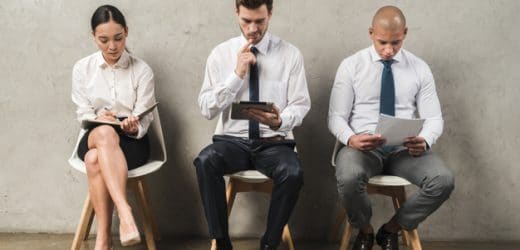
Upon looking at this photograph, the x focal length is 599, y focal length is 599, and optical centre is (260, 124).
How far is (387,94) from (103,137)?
1398mm

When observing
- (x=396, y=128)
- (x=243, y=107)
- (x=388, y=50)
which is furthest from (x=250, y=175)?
(x=388, y=50)

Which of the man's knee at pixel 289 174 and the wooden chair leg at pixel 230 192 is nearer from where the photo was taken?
the man's knee at pixel 289 174

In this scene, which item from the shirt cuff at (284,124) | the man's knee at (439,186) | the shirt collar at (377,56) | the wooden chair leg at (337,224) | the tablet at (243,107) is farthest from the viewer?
the wooden chair leg at (337,224)

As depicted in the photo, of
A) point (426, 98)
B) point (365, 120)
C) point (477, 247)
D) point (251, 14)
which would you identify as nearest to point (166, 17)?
point (251, 14)

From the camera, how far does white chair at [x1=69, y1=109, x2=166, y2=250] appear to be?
9.62 feet

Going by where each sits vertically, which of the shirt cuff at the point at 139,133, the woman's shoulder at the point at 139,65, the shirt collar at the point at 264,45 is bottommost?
the shirt cuff at the point at 139,133

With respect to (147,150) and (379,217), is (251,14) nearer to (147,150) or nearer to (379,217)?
(147,150)

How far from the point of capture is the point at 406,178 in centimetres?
283

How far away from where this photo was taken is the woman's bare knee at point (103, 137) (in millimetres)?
2779

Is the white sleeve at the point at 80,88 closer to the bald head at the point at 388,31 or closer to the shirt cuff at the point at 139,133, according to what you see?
the shirt cuff at the point at 139,133

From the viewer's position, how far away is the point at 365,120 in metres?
3.03

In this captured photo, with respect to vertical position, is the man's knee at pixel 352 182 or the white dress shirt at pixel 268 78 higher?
the white dress shirt at pixel 268 78

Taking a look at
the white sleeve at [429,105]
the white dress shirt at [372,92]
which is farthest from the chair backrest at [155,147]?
the white sleeve at [429,105]

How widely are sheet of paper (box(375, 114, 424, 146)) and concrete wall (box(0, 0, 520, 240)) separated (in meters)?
0.61
